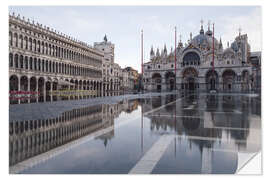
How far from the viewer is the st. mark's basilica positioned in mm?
59500

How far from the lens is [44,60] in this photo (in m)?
32.5

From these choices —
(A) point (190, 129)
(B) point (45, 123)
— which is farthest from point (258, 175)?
(B) point (45, 123)

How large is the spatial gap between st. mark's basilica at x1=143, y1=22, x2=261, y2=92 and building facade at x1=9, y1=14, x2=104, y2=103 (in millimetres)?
30357

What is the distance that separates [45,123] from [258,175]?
6.97 m

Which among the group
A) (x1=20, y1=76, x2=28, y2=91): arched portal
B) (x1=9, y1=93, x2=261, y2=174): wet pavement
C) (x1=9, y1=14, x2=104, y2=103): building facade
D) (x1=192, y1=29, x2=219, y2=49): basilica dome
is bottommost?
(x1=9, y1=93, x2=261, y2=174): wet pavement

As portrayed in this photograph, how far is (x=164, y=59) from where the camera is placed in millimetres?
72312

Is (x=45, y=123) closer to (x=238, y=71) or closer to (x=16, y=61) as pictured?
(x=16, y=61)

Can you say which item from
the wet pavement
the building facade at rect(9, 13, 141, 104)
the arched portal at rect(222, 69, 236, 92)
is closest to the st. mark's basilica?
the arched portal at rect(222, 69, 236, 92)

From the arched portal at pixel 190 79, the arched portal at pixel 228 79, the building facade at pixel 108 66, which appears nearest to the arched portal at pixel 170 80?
the arched portal at pixel 190 79

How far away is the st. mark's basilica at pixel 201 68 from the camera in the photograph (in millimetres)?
59500

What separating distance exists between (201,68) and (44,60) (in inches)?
1934

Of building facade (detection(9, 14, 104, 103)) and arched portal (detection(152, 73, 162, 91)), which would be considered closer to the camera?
building facade (detection(9, 14, 104, 103))

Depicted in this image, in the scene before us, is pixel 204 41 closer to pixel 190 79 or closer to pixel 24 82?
pixel 190 79

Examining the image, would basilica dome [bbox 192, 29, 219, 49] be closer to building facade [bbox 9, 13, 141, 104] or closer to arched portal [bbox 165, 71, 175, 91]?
arched portal [bbox 165, 71, 175, 91]
